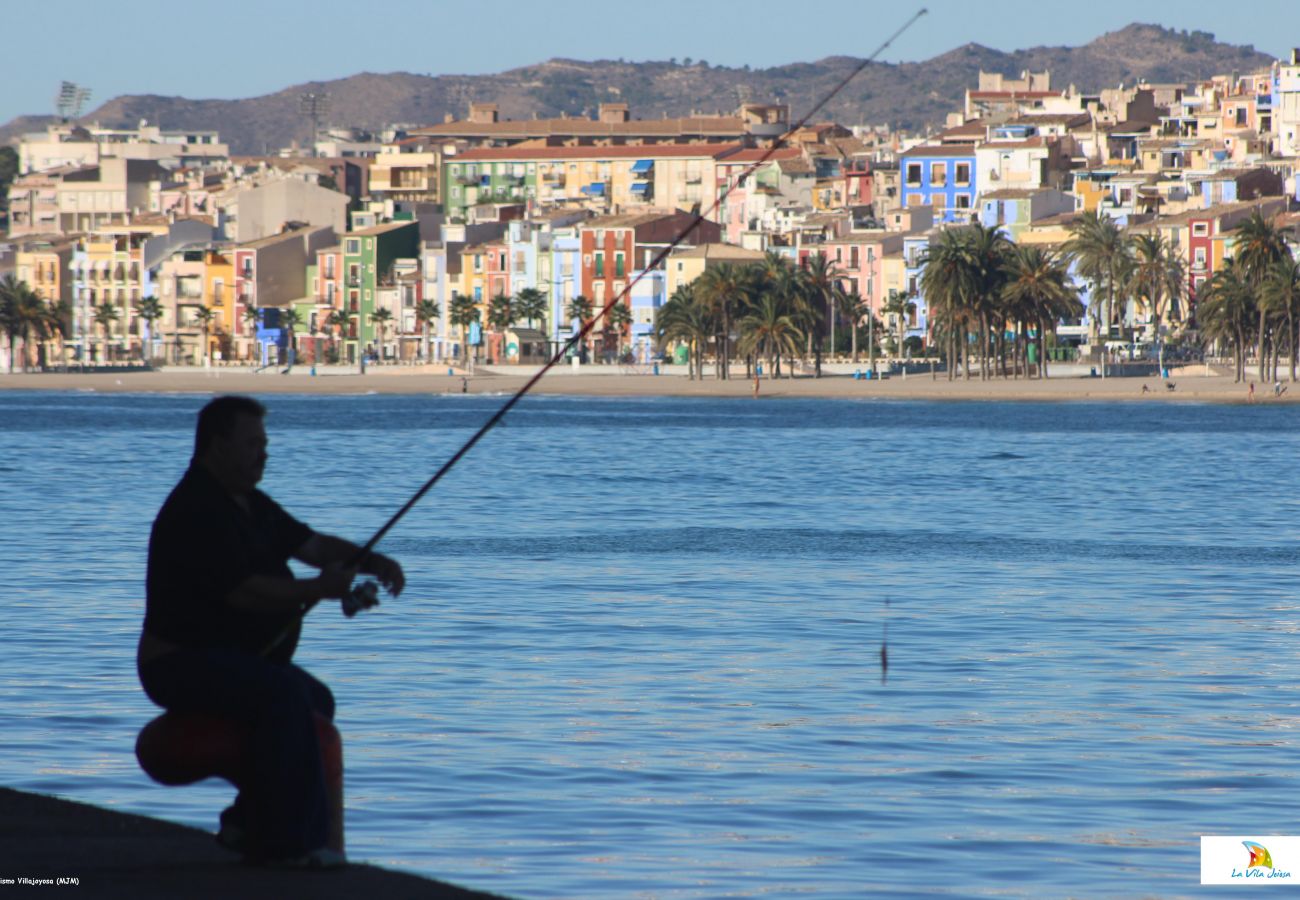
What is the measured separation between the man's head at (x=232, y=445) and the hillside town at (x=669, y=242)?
310ft

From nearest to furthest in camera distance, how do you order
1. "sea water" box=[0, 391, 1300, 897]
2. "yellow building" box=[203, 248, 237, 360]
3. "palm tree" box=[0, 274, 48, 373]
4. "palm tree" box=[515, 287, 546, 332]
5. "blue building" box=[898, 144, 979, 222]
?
"sea water" box=[0, 391, 1300, 897]
"palm tree" box=[515, 287, 546, 332]
"blue building" box=[898, 144, 979, 222]
"palm tree" box=[0, 274, 48, 373]
"yellow building" box=[203, 248, 237, 360]

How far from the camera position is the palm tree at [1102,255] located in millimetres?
108750

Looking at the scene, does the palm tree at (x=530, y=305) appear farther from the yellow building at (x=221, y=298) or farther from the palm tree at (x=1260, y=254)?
the palm tree at (x=1260, y=254)

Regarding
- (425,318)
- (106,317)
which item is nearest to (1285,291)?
(425,318)

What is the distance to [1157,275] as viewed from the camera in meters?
109

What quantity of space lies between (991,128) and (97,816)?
13573 centimetres

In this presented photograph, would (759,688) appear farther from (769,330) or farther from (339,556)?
(769,330)

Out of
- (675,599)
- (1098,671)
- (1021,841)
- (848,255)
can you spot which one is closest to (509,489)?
(675,599)

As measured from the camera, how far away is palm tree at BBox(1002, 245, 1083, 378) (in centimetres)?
10631

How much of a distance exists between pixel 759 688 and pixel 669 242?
119m

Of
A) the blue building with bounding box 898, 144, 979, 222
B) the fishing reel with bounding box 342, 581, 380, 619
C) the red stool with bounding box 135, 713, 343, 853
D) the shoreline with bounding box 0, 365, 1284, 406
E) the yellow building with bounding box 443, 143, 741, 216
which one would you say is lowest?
the shoreline with bounding box 0, 365, 1284, 406

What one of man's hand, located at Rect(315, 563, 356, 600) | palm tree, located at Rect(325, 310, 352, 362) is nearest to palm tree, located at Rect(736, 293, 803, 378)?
palm tree, located at Rect(325, 310, 352, 362)

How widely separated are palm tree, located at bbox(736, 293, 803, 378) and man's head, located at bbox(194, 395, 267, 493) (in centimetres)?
10481

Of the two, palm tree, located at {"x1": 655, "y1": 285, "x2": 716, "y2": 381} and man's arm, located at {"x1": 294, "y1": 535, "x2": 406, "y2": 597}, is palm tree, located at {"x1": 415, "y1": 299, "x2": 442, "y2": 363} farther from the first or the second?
man's arm, located at {"x1": 294, "y1": 535, "x2": 406, "y2": 597}
